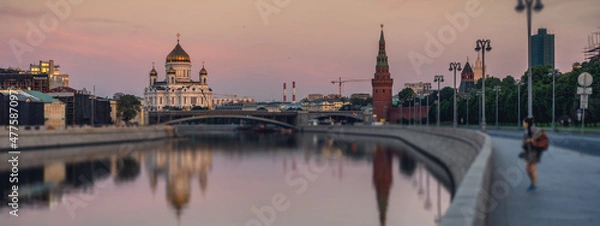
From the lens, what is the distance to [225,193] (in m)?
35.9

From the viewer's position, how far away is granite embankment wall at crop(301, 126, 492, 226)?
9241 millimetres

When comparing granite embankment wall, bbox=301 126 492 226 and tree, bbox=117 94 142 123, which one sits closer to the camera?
granite embankment wall, bbox=301 126 492 226

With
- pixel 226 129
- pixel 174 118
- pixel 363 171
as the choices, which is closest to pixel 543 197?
pixel 363 171

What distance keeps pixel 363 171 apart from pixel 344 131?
90.1 m

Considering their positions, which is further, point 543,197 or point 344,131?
point 344,131

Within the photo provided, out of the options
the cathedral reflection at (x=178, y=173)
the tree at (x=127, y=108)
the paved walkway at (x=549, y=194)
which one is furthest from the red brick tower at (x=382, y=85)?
the paved walkway at (x=549, y=194)

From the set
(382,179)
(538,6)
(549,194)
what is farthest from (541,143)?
(382,179)

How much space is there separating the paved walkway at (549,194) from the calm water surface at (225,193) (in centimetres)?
624

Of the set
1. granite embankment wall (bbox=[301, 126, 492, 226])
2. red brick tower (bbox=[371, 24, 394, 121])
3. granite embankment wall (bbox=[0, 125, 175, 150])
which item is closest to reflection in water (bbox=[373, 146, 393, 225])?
granite embankment wall (bbox=[301, 126, 492, 226])

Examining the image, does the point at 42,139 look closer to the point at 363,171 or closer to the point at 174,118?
the point at 363,171

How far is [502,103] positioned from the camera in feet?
313

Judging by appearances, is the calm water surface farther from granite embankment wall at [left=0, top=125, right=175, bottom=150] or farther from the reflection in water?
granite embankment wall at [left=0, top=125, right=175, bottom=150]

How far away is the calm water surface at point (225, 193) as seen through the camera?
27.2m

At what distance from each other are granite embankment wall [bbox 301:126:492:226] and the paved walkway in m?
0.45
